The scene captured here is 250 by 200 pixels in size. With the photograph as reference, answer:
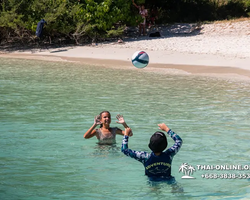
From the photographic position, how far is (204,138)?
434 inches

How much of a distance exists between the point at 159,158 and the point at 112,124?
218 inches

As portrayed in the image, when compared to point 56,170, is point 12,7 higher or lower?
higher

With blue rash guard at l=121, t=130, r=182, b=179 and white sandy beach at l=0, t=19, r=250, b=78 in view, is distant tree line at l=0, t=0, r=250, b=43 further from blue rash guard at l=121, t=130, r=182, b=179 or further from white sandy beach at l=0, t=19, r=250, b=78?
blue rash guard at l=121, t=130, r=182, b=179

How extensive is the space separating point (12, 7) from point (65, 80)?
1148cm

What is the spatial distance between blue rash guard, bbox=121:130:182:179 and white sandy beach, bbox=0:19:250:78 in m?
13.0

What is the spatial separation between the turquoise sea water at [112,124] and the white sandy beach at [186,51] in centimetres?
259

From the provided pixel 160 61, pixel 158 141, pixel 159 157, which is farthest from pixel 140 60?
pixel 160 61

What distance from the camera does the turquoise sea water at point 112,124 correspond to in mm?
7893

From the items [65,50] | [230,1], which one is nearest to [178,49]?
[65,50]

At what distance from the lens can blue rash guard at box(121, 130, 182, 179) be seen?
7.20m

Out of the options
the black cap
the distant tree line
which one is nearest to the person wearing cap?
the black cap

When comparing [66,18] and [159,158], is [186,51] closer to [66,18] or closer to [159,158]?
[66,18]

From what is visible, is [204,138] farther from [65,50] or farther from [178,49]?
[65,50]

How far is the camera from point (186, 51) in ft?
84.2
